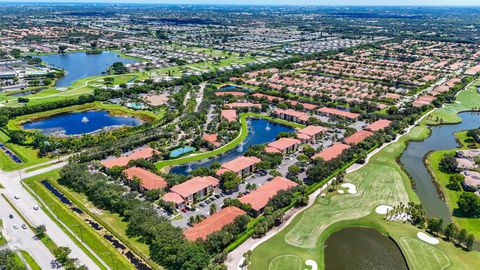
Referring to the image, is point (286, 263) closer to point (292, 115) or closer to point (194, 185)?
point (194, 185)

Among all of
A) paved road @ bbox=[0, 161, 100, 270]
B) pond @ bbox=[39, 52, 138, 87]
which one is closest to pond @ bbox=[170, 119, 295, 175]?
paved road @ bbox=[0, 161, 100, 270]

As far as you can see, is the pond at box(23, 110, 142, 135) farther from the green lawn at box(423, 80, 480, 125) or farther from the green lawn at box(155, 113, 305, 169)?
the green lawn at box(423, 80, 480, 125)

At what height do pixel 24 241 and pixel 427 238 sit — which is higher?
pixel 427 238

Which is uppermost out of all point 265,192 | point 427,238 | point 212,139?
point 265,192

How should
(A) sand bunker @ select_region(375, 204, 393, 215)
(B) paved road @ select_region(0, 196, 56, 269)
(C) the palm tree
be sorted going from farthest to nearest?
(A) sand bunker @ select_region(375, 204, 393, 215)
(C) the palm tree
(B) paved road @ select_region(0, 196, 56, 269)

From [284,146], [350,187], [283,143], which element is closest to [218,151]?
[283,143]

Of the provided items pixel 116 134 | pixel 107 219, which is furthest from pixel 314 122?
pixel 107 219

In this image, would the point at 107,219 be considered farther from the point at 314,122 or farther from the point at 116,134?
the point at 314,122

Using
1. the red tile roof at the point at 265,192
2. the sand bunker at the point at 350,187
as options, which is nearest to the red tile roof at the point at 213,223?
the red tile roof at the point at 265,192
